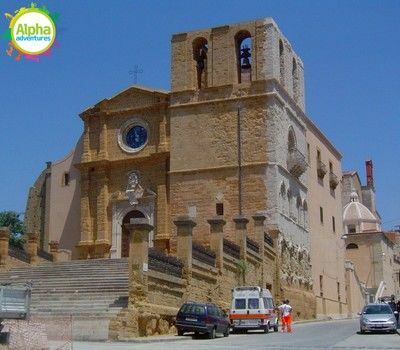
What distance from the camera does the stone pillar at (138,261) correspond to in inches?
857

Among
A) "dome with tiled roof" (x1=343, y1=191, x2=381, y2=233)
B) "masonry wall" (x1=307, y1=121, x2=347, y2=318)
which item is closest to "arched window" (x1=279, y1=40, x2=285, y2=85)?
→ "masonry wall" (x1=307, y1=121, x2=347, y2=318)

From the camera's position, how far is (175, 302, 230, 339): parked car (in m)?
22.1

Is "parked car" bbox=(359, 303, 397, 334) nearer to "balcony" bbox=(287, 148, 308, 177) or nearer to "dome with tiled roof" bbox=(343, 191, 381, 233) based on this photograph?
"balcony" bbox=(287, 148, 308, 177)

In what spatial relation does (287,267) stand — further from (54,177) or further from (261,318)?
(54,177)

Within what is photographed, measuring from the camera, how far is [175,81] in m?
38.8

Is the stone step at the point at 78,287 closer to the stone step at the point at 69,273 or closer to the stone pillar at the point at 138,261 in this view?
the stone step at the point at 69,273

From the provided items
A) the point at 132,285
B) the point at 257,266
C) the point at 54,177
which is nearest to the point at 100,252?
the point at 54,177

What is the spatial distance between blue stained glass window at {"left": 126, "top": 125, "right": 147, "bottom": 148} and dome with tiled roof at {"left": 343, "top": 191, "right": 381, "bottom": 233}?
134 ft

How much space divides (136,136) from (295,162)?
29.6ft

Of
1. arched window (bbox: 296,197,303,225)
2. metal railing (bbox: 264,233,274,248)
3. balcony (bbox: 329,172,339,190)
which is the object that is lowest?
metal railing (bbox: 264,233,274,248)

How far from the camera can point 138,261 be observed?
2216 centimetres

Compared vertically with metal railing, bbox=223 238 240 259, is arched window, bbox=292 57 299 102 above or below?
above

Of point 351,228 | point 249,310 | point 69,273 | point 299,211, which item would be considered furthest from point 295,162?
point 351,228

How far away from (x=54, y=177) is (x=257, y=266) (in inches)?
563
